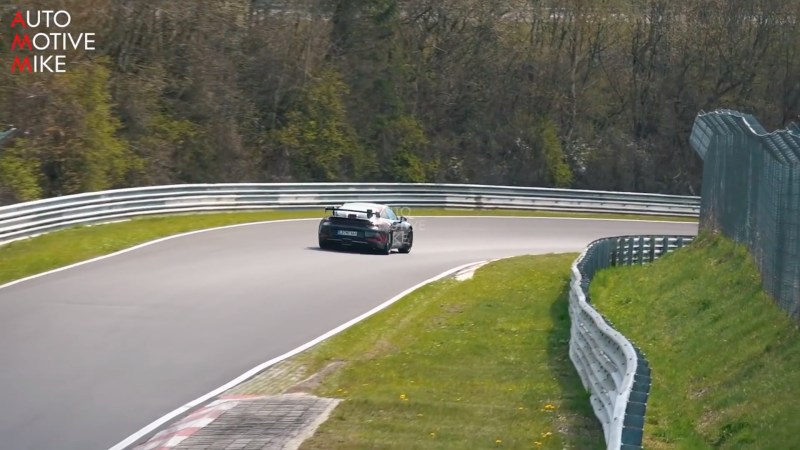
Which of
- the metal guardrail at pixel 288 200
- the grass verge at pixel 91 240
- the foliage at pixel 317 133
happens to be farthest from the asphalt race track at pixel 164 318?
the foliage at pixel 317 133

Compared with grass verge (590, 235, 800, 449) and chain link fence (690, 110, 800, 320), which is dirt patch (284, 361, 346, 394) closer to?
grass verge (590, 235, 800, 449)

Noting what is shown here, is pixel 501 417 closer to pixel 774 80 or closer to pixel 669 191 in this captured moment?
pixel 669 191

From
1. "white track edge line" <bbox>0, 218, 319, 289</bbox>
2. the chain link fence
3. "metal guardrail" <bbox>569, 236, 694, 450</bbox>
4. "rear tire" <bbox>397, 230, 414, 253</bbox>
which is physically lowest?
"rear tire" <bbox>397, 230, 414, 253</bbox>

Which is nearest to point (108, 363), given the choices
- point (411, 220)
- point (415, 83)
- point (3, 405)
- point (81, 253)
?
point (3, 405)

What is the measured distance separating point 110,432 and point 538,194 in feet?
108

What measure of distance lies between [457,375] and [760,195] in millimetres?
5102

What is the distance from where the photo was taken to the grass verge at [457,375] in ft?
35.2

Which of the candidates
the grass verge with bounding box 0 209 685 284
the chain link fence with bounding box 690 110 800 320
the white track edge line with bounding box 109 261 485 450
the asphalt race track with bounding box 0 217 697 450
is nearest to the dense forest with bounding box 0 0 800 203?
the grass verge with bounding box 0 209 685 284

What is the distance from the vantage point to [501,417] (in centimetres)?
1155

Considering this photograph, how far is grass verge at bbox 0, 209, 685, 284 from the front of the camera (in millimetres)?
21125

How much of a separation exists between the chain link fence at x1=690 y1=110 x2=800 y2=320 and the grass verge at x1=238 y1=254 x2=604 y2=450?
104 inches

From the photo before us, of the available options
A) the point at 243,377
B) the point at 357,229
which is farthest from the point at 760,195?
the point at 357,229

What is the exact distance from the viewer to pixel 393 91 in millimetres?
49938

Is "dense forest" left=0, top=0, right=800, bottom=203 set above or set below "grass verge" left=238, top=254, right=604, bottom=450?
above
